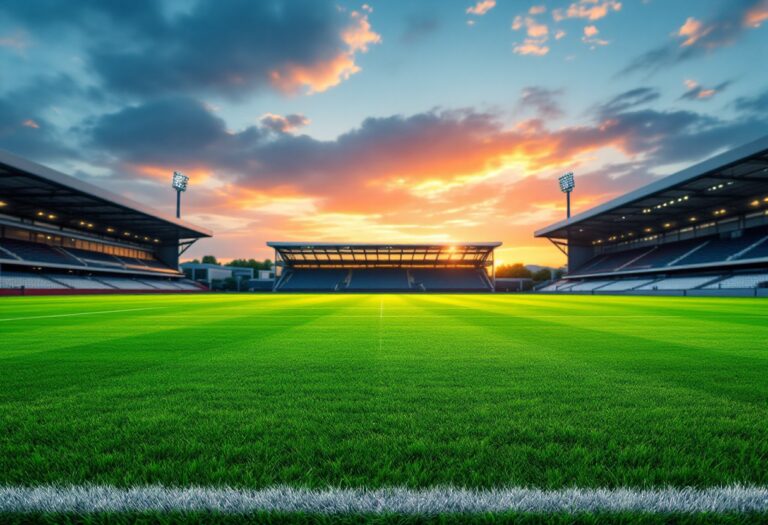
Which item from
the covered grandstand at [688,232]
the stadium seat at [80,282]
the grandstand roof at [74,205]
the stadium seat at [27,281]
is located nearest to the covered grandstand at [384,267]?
the covered grandstand at [688,232]

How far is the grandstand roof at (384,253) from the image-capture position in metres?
52.9

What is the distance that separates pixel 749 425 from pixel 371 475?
238 cm

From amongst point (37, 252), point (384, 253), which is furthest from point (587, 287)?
point (37, 252)

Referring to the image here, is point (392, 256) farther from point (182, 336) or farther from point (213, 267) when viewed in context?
point (182, 336)

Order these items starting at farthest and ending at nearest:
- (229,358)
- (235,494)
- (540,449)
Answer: (229,358) → (540,449) → (235,494)

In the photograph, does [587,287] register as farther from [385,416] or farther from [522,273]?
[522,273]

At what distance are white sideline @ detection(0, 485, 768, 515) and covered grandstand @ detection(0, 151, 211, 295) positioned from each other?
3046 cm

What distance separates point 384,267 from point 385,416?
2275 inches

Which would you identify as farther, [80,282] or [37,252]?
[80,282]

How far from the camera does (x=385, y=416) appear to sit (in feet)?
8.18

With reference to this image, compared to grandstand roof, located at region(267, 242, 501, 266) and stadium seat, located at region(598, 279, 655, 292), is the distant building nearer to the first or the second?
grandstand roof, located at region(267, 242, 501, 266)

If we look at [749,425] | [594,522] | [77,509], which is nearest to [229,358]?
[77,509]

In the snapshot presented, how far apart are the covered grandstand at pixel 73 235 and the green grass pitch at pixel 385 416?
2868 centimetres

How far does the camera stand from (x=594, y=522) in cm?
141
